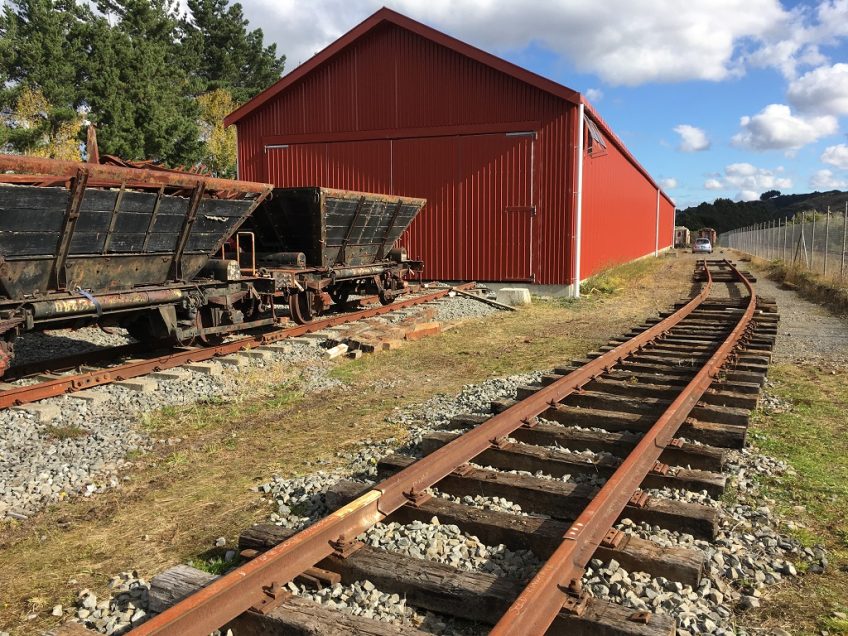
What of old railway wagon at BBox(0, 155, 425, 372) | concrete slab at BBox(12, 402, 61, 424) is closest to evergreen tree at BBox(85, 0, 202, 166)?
old railway wagon at BBox(0, 155, 425, 372)

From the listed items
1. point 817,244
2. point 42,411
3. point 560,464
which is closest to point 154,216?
point 42,411

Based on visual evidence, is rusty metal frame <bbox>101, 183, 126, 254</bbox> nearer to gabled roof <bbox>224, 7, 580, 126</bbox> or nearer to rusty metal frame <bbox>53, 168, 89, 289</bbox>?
rusty metal frame <bbox>53, 168, 89, 289</bbox>

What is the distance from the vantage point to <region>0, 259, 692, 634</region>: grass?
11.6ft

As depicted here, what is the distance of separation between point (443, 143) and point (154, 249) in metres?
11.7

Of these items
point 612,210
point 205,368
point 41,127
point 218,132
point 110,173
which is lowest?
point 205,368

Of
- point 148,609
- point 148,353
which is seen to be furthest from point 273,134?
point 148,609

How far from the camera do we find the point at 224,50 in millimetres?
45812

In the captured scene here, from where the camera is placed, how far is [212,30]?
45.7 m

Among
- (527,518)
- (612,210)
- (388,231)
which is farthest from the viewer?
(612,210)

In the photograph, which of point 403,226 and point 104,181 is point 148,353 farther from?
point 403,226

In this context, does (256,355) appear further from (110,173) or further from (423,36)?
(423,36)

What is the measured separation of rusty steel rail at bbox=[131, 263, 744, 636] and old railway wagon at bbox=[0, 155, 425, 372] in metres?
4.76

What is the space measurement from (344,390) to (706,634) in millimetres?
5210

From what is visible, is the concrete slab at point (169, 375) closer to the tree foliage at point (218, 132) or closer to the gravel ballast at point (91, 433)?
the gravel ballast at point (91, 433)
